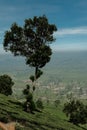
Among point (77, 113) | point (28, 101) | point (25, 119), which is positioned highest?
point (28, 101)

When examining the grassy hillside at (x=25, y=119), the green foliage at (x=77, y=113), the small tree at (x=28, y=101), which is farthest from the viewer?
the green foliage at (x=77, y=113)

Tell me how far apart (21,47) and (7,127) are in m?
39.4

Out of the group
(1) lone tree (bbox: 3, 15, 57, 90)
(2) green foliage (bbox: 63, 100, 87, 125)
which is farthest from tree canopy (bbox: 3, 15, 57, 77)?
(2) green foliage (bbox: 63, 100, 87, 125)

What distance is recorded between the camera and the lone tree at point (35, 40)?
67.4 meters

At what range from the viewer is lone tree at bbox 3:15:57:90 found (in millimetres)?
67375

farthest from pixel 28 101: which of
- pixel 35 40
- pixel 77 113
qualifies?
pixel 77 113

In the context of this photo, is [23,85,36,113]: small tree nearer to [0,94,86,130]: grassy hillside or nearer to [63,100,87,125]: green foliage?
[0,94,86,130]: grassy hillside

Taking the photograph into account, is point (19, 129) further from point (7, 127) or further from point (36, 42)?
point (36, 42)

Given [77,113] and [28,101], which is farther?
[77,113]

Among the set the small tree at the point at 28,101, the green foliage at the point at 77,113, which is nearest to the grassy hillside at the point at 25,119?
the small tree at the point at 28,101

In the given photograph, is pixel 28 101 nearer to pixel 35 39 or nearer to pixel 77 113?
pixel 35 39

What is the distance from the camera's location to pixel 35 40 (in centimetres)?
6762

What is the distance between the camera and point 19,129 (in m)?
39.6

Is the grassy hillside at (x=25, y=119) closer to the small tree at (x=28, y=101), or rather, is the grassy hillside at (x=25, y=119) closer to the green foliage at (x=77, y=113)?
the small tree at (x=28, y=101)
